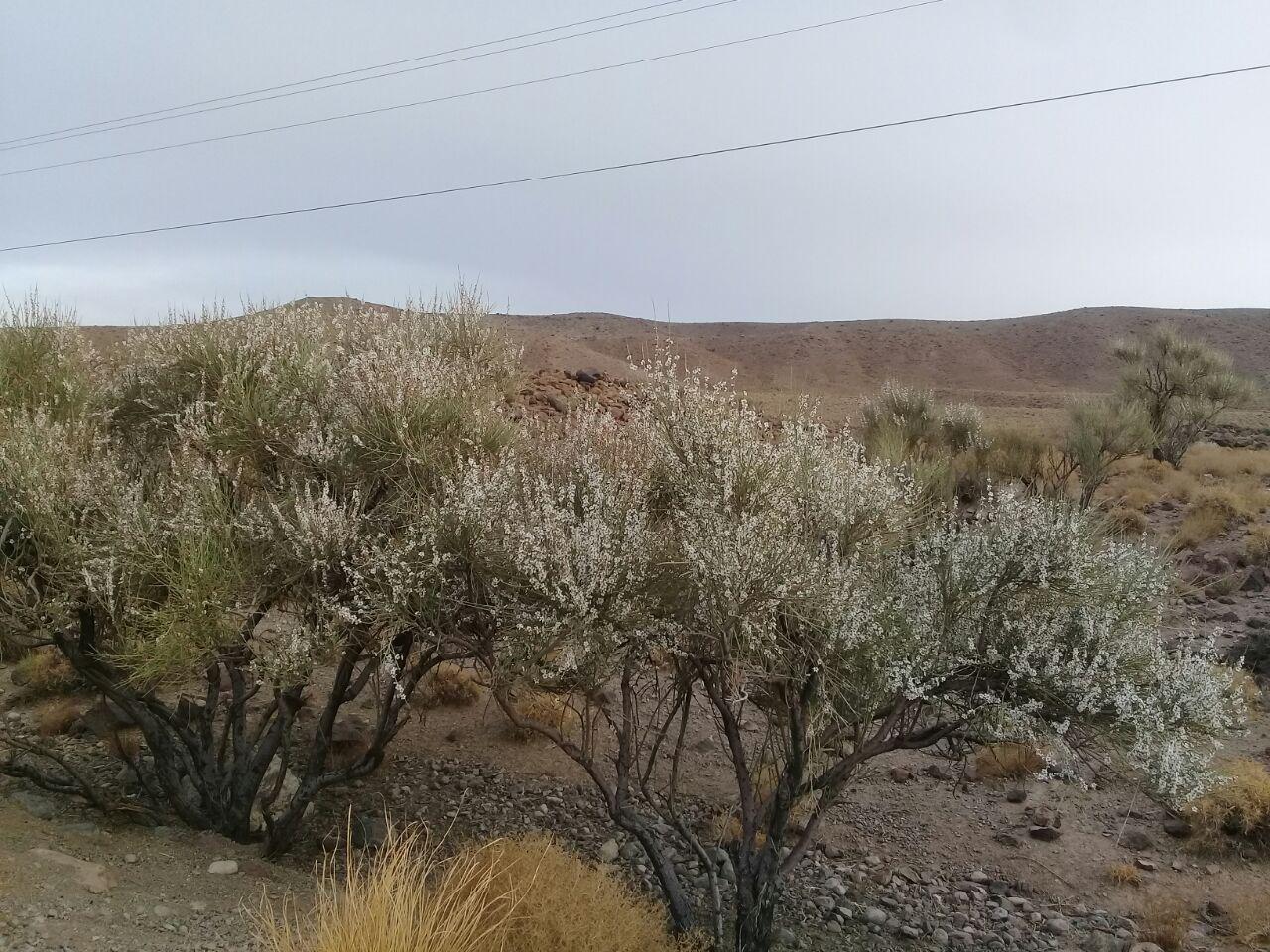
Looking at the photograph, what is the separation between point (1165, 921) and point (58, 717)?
36.4ft

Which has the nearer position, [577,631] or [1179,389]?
[577,631]

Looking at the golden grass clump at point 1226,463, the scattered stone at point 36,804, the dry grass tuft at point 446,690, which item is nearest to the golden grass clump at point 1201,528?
the golden grass clump at point 1226,463

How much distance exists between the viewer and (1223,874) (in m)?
8.53

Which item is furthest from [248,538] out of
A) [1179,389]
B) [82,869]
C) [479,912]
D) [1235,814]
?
[1179,389]

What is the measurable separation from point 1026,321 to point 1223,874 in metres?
91.3

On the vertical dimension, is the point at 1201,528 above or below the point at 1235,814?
above

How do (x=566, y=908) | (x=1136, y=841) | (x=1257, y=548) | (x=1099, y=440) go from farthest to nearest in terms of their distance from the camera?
(x=1099, y=440), (x=1257, y=548), (x=1136, y=841), (x=566, y=908)

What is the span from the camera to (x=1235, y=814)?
8953 mm

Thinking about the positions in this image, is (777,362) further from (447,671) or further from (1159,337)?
(447,671)

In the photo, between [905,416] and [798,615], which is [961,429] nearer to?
[905,416]

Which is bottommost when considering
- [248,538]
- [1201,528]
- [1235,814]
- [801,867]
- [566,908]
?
[801,867]

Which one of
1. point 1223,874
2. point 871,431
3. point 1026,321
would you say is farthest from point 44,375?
point 1026,321

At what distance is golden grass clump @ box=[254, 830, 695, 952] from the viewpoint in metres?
4.43

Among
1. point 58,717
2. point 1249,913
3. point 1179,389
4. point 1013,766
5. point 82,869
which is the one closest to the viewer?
point 82,869
